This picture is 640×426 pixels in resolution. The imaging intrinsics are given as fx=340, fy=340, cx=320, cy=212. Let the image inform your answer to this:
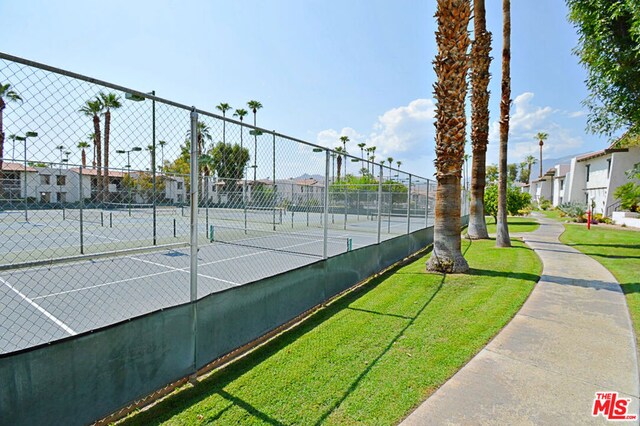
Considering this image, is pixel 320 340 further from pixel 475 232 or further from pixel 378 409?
pixel 475 232

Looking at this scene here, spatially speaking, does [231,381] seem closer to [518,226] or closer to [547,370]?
Answer: [547,370]

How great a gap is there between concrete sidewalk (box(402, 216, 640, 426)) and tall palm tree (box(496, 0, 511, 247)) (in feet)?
19.0

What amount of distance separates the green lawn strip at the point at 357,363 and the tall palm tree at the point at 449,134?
1486mm

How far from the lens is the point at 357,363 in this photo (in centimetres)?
366

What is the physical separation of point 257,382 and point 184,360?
0.74 metres

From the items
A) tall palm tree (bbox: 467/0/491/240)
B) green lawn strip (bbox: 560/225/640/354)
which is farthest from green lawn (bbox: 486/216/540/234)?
tall palm tree (bbox: 467/0/491/240)

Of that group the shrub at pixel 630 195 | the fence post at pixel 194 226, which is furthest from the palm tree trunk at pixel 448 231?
the shrub at pixel 630 195

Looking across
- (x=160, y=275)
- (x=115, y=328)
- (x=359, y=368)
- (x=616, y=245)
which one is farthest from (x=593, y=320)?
(x=616, y=245)

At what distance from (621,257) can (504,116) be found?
566cm

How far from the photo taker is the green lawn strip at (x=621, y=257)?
19.7 feet

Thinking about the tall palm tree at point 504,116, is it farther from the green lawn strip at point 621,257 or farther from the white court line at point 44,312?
the white court line at point 44,312

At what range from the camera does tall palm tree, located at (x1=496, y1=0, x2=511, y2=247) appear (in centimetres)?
1168

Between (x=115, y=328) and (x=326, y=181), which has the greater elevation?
(x=326, y=181)

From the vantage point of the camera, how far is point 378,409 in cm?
290
